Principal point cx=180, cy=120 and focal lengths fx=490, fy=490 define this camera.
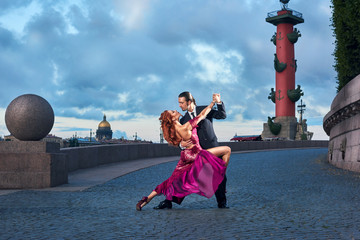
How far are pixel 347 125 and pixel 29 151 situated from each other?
9178mm

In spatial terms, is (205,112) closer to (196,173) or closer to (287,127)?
(196,173)

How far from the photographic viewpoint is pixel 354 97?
12.5 meters

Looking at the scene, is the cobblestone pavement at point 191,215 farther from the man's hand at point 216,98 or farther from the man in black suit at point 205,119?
the man's hand at point 216,98

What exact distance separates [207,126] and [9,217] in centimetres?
303

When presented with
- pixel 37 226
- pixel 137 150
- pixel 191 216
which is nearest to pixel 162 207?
pixel 191 216

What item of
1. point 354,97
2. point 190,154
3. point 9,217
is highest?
point 354,97

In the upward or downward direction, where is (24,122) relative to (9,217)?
upward

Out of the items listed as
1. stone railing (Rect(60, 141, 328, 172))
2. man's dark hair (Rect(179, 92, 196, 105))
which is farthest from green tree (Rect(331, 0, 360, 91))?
man's dark hair (Rect(179, 92, 196, 105))

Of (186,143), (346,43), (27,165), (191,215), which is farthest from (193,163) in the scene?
(346,43)

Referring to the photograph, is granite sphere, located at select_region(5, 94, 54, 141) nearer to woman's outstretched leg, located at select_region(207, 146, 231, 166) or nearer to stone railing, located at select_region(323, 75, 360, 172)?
woman's outstretched leg, located at select_region(207, 146, 231, 166)

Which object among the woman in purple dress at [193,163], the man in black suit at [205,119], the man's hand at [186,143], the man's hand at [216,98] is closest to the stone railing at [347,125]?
the man in black suit at [205,119]

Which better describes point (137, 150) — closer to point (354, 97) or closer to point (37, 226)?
point (354, 97)

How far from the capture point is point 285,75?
58531mm

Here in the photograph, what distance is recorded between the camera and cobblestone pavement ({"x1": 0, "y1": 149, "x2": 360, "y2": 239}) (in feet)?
17.9
